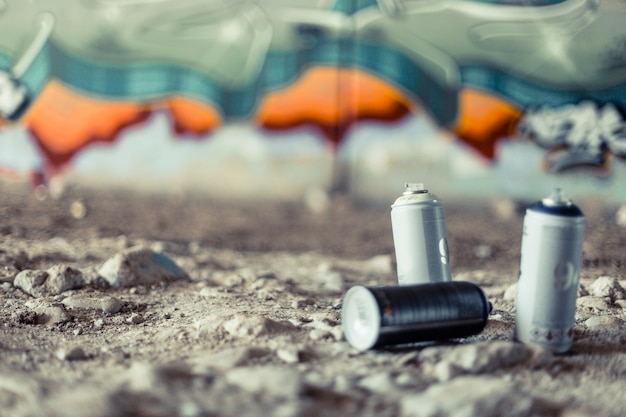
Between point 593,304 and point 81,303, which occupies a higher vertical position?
point 81,303

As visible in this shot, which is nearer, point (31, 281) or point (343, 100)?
point (31, 281)

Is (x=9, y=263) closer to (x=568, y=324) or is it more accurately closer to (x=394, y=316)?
(x=394, y=316)

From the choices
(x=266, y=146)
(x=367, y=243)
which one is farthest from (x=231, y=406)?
(x=266, y=146)

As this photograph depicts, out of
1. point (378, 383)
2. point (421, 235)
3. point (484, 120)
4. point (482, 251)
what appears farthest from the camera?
point (484, 120)

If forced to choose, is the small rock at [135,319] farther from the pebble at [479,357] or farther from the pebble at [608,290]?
the pebble at [608,290]

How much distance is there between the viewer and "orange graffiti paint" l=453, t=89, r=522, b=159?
19.7ft

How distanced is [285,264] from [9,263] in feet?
5.72

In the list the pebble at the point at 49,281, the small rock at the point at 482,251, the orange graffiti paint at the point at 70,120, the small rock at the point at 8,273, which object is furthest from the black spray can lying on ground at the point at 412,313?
the orange graffiti paint at the point at 70,120

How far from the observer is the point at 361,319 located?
225 centimetres

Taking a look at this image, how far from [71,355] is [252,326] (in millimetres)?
631

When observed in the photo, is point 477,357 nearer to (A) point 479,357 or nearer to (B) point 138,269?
(A) point 479,357

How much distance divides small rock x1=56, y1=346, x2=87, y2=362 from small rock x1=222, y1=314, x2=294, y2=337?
0.52 metres

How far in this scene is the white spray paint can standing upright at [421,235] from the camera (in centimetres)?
254

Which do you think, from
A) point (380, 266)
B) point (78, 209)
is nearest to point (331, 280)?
point (380, 266)
